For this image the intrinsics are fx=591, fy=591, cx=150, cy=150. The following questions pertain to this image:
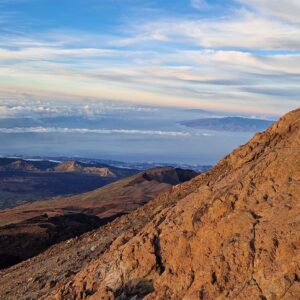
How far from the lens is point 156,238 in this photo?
15523mm

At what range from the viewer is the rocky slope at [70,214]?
4875 centimetres

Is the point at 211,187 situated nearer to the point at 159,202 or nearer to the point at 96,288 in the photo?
the point at 96,288

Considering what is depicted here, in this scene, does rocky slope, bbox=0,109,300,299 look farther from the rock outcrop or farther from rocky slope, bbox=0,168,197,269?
rocky slope, bbox=0,168,197,269

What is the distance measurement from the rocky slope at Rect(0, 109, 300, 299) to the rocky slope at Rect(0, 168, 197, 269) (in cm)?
2767

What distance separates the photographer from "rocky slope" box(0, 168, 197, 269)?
160 feet

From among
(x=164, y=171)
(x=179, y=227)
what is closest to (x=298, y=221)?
(x=179, y=227)

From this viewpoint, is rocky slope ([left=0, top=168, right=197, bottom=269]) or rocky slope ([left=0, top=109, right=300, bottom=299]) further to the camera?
rocky slope ([left=0, top=168, right=197, bottom=269])

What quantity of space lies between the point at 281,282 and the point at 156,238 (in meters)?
4.66

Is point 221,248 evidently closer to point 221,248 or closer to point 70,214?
point 221,248

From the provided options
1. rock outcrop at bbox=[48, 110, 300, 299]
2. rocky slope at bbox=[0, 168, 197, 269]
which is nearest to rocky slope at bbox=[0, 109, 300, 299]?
rock outcrop at bbox=[48, 110, 300, 299]

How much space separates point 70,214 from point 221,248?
56018 mm

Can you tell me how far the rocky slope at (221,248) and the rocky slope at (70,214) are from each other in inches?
1089

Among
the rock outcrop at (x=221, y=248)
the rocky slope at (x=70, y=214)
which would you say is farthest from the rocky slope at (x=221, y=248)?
the rocky slope at (x=70, y=214)

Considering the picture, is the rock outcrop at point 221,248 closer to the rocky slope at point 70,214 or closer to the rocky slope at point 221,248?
the rocky slope at point 221,248
